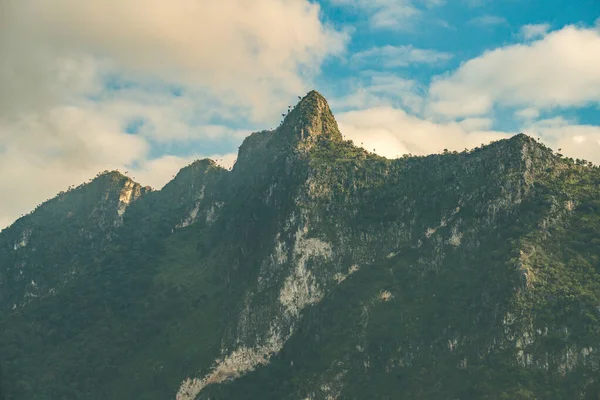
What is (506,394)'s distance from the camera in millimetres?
179000

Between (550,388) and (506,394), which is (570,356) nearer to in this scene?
(550,388)

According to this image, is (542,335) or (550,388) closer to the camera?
(550,388)

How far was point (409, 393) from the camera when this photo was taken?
199 m

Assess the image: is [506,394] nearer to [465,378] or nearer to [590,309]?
[465,378]

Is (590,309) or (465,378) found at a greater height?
(590,309)

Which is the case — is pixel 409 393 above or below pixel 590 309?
below

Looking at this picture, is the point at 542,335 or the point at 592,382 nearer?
the point at 592,382

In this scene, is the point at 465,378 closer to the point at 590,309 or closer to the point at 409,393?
the point at 409,393

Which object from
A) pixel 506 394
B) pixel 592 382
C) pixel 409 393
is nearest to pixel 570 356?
pixel 592 382

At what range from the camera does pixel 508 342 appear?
195 m

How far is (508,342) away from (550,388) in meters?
19.5

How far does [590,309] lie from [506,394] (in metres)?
42.2

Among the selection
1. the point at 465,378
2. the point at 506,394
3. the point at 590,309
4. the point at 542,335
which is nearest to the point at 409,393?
the point at 465,378

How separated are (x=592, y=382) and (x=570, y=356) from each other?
999 cm
